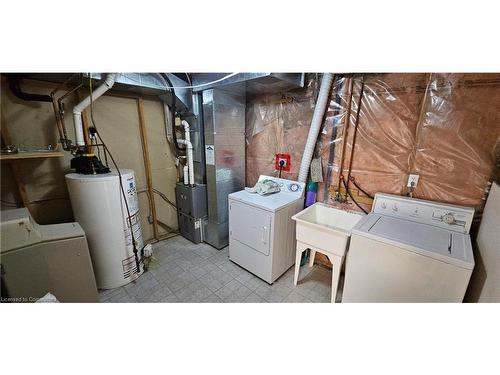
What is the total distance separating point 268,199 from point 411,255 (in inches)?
47.7

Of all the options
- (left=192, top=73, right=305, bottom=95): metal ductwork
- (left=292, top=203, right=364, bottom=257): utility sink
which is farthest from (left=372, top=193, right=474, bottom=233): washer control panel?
(left=192, top=73, right=305, bottom=95): metal ductwork

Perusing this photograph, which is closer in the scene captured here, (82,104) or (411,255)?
(411,255)

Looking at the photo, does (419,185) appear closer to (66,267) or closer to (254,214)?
(254,214)

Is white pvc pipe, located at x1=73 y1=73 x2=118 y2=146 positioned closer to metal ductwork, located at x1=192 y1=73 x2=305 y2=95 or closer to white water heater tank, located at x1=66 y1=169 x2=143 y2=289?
white water heater tank, located at x1=66 y1=169 x2=143 y2=289

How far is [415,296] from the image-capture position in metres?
1.22

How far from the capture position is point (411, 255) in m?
1.20

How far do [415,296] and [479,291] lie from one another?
33cm

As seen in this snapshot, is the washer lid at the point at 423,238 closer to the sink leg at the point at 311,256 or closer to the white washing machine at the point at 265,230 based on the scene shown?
the white washing machine at the point at 265,230

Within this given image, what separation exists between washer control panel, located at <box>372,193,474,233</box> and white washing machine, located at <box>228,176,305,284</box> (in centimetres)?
76

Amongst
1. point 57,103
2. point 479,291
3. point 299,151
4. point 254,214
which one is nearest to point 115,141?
point 57,103

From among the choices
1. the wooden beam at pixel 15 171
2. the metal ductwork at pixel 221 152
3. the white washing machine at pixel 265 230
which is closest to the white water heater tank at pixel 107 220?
the wooden beam at pixel 15 171

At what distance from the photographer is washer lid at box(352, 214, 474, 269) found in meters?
1.12

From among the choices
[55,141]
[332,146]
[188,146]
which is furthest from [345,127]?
[55,141]

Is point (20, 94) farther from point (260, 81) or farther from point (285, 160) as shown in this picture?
point (285, 160)
